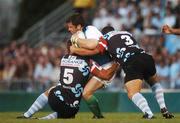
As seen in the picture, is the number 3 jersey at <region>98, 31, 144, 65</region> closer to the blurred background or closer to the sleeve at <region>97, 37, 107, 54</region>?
the sleeve at <region>97, 37, 107, 54</region>

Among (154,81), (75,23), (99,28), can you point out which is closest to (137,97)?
(154,81)

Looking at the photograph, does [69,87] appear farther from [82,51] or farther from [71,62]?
[82,51]

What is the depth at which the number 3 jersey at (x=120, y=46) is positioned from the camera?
17.4 metres

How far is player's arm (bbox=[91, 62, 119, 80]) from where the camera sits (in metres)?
18.1

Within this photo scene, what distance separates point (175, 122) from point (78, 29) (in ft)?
10.4

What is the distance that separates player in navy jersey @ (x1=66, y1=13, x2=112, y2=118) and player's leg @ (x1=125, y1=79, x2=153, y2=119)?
115 cm

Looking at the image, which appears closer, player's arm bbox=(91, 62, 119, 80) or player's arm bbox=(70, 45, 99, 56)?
player's arm bbox=(70, 45, 99, 56)

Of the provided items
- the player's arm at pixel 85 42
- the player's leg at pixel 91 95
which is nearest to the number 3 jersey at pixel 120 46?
the player's arm at pixel 85 42

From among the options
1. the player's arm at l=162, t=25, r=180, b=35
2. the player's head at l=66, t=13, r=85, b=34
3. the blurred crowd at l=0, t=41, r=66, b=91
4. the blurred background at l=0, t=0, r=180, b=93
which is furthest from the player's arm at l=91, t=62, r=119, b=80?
the blurred crowd at l=0, t=41, r=66, b=91

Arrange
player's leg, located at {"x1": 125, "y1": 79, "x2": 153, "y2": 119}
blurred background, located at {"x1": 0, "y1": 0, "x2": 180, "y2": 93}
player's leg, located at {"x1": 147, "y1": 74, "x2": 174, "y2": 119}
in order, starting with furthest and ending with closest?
1. blurred background, located at {"x1": 0, "y1": 0, "x2": 180, "y2": 93}
2. player's leg, located at {"x1": 147, "y1": 74, "x2": 174, "y2": 119}
3. player's leg, located at {"x1": 125, "y1": 79, "x2": 153, "y2": 119}

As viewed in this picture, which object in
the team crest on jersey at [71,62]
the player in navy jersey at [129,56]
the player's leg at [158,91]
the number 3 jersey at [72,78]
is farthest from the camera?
the player's leg at [158,91]

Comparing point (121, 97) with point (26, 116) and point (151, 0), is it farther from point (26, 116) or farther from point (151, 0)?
point (26, 116)

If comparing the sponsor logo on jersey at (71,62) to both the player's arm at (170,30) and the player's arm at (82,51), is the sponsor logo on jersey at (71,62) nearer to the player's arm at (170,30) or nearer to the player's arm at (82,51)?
the player's arm at (82,51)

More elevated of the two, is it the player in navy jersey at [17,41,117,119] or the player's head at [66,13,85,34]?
the player's head at [66,13,85,34]
